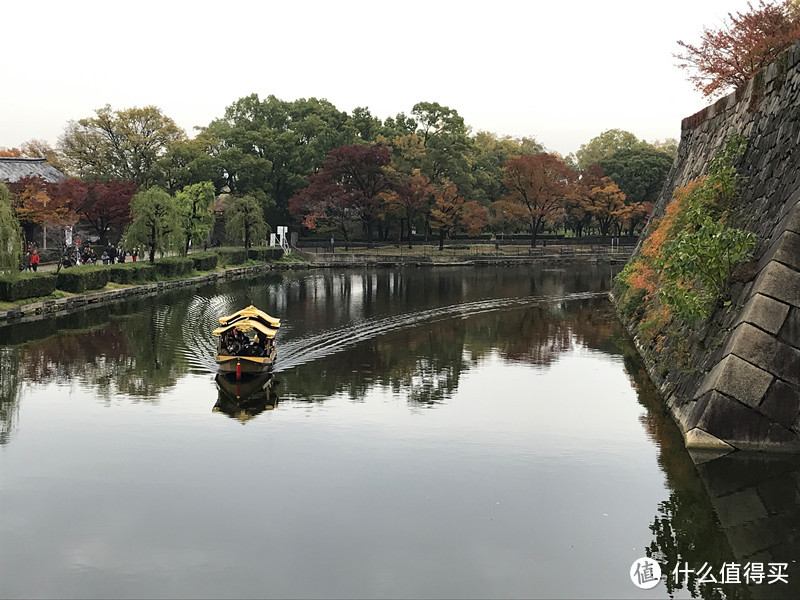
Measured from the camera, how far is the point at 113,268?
4581 centimetres

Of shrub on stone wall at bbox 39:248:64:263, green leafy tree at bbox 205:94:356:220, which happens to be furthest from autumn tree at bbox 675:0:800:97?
green leafy tree at bbox 205:94:356:220

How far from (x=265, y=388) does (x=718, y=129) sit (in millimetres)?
20689

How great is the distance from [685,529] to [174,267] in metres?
46.8

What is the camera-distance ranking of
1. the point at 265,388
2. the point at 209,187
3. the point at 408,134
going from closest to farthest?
the point at 265,388, the point at 209,187, the point at 408,134

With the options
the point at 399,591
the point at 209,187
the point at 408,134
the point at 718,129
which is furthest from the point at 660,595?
the point at 408,134

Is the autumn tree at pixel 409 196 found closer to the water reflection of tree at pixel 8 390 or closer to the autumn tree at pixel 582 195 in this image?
the autumn tree at pixel 582 195

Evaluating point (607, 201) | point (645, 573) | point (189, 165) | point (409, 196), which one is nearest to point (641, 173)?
point (607, 201)

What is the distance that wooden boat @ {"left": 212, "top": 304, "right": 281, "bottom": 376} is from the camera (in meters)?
23.2

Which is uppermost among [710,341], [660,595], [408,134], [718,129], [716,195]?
[408,134]

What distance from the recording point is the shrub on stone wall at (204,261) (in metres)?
59.6

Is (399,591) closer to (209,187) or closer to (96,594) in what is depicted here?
(96,594)

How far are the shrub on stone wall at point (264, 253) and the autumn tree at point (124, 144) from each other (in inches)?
643

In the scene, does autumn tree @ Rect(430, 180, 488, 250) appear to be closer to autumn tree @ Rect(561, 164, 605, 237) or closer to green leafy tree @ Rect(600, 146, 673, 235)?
autumn tree @ Rect(561, 164, 605, 237)

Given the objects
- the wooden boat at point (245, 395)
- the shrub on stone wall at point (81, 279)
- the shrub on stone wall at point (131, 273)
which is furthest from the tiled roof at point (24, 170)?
the wooden boat at point (245, 395)
